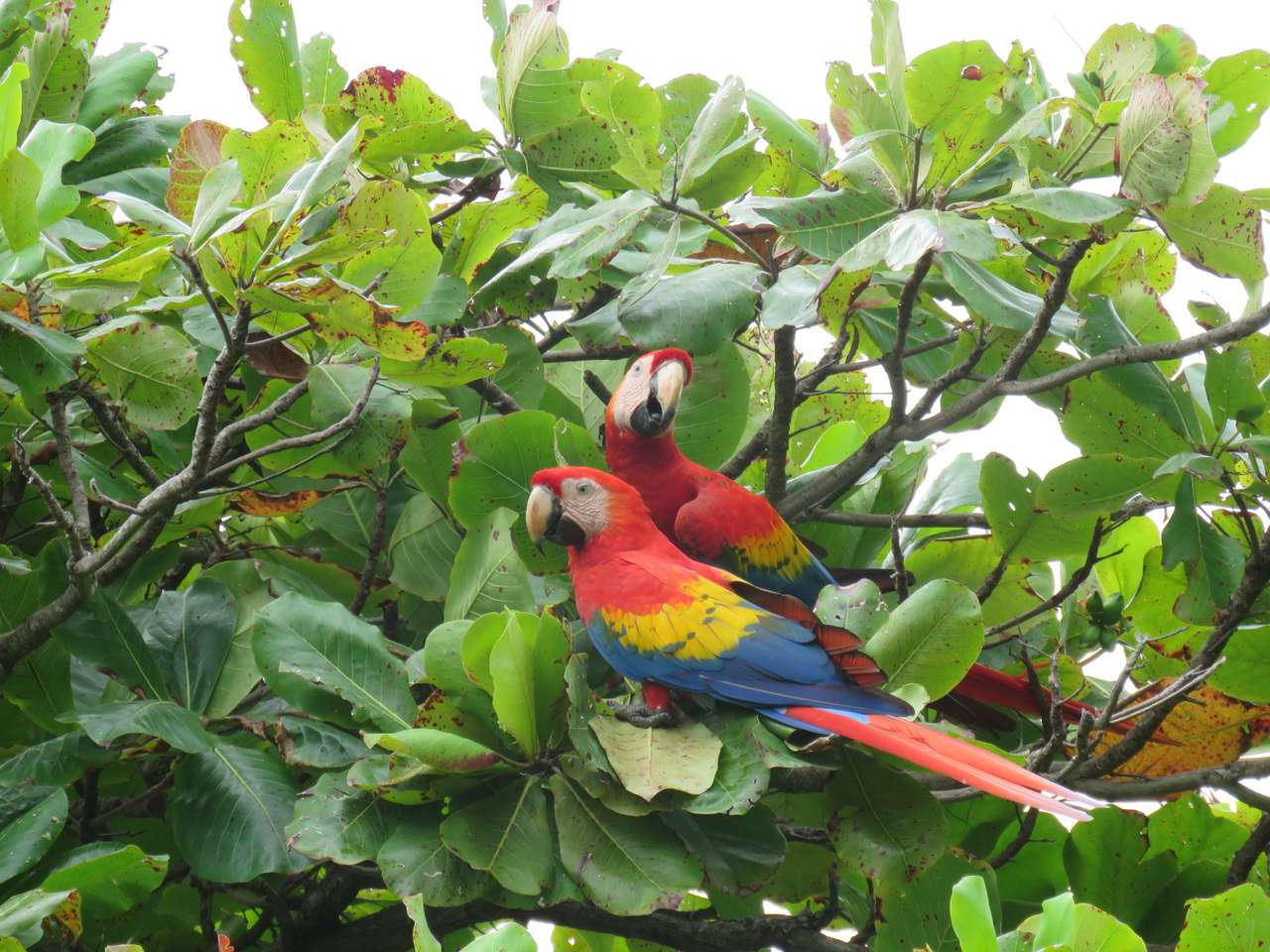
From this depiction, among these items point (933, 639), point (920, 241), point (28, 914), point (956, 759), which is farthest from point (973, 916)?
point (28, 914)

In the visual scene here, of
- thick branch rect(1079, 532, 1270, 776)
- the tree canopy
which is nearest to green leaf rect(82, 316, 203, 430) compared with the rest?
the tree canopy

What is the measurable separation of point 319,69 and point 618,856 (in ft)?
4.70

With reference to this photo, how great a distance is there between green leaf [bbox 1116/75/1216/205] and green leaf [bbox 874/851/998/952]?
32.9 inches

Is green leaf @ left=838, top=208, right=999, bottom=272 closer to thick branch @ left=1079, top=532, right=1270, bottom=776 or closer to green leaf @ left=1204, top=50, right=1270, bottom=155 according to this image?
green leaf @ left=1204, top=50, right=1270, bottom=155

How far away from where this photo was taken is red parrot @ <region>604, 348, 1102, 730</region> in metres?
1.92

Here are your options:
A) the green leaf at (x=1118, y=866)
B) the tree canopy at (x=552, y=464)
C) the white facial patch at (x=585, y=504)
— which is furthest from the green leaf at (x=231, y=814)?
the green leaf at (x=1118, y=866)

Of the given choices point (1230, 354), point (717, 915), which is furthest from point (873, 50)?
point (717, 915)

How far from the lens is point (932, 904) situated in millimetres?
1574

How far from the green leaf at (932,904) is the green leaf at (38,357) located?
1.17 meters

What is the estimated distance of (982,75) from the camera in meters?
1.49

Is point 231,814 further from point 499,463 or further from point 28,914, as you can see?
point 499,463

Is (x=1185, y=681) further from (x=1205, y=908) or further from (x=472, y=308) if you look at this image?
(x=472, y=308)

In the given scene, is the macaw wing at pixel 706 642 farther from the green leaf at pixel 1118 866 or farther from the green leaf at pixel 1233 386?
the green leaf at pixel 1233 386

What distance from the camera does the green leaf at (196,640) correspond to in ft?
5.39
